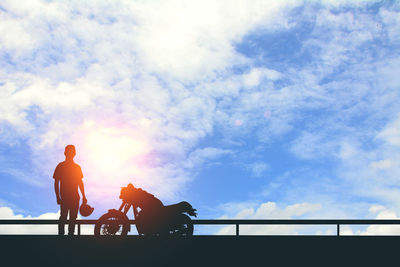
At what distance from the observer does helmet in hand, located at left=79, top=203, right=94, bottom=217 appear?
1380 cm

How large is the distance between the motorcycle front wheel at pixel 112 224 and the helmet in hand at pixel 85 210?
0.50m

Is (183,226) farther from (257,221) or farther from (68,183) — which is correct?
(68,183)

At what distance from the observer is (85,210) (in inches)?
543

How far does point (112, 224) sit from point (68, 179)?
1.69m

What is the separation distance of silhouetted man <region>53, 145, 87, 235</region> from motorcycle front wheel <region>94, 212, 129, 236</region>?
0.82 metres

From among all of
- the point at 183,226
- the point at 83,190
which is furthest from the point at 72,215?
the point at 183,226

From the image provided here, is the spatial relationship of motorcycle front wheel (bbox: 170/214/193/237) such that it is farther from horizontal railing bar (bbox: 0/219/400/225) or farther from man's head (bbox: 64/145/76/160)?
man's head (bbox: 64/145/76/160)

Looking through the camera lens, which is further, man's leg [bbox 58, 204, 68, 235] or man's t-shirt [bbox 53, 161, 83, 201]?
man's leg [bbox 58, 204, 68, 235]
